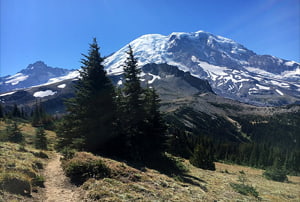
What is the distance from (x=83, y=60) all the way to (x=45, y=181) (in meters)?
15.8

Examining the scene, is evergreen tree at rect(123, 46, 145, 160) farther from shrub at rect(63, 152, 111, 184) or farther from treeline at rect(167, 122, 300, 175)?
treeline at rect(167, 122, 300, 175)

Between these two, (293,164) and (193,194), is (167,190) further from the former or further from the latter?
(293,164)

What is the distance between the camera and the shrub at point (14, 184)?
10056 millimetres

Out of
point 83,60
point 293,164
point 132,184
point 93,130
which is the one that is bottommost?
point 293,164

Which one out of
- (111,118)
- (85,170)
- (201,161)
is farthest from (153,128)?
(201,161)

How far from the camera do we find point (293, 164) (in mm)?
78062

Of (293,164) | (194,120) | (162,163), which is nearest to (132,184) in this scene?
(162,163)

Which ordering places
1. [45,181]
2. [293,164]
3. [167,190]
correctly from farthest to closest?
[293,164]
[167,190]
[45,181]

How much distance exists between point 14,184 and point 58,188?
267 centimetres

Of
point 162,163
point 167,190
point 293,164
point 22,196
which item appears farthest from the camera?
point 293,164

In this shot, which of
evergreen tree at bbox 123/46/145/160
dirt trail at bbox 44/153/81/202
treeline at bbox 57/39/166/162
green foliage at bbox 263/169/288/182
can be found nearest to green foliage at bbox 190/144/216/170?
green foliage at bbox 263/169/288/182

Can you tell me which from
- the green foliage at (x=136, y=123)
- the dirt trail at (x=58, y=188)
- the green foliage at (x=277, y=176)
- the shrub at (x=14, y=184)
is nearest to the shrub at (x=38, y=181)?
the dirt trail at (x=58, y=188)

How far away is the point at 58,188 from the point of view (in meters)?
12.4

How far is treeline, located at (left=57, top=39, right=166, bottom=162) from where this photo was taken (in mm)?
22078
